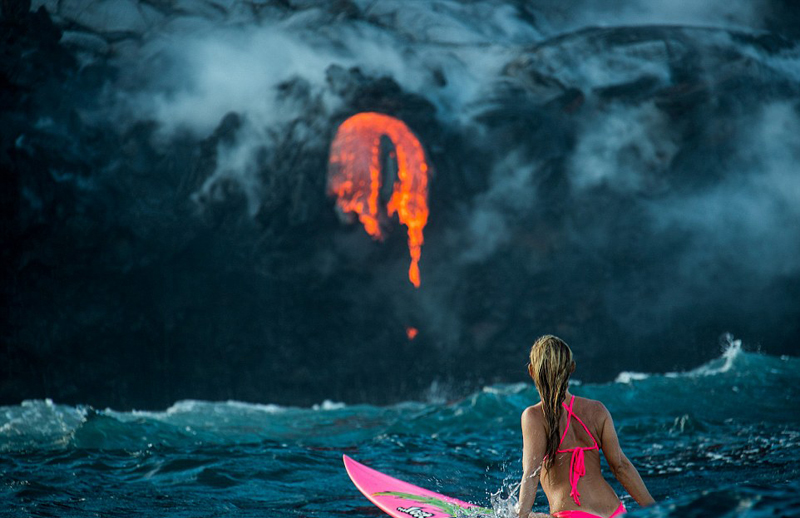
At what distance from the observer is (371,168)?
17281 mm

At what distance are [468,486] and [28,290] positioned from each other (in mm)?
13173

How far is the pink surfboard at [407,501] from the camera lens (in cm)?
422

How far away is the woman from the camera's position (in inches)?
113

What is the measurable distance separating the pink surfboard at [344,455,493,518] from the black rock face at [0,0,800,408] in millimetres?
12840

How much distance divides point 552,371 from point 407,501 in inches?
85.0

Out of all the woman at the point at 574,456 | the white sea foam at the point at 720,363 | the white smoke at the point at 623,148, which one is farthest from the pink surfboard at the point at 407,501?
the white smoke at the point at 623,148

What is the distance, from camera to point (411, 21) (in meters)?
17.8

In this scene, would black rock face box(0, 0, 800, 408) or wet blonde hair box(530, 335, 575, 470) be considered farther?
black rock face box(0, 0, 800, 408)

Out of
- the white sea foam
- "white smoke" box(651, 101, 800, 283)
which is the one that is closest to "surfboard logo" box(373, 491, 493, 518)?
the white sea foam

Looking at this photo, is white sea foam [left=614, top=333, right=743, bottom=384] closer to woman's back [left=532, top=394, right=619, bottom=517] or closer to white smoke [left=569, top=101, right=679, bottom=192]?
white smoke [left=569, top=101, right=679, bottom=192]

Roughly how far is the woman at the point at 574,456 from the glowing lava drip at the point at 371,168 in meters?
14.6

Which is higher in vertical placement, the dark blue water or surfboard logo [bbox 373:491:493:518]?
surfboard logo [bbox 373:491:493:518]

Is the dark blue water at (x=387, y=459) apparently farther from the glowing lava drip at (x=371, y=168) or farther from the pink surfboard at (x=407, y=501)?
the glowing lava drip at (x=371, y=168)

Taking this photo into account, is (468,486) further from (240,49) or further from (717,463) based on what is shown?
(240,49)
